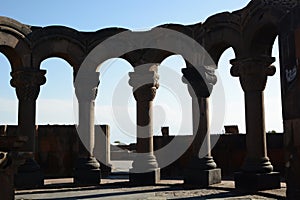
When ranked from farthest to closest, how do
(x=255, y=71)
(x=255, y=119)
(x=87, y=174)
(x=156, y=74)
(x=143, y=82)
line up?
1. (x=156, y=74)
2. (x=143, y=82)
3. (x=87, y=174)
4. (x=255, y=119)
5. (x=255, y=71)

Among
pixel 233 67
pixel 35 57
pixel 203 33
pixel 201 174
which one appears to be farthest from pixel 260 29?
pixel 35 57

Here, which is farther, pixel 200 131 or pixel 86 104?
pixel 86 104

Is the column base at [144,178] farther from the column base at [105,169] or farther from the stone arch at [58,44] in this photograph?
the stone arch at [58,44]

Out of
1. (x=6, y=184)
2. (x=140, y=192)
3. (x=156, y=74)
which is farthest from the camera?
(x=156, y=74)

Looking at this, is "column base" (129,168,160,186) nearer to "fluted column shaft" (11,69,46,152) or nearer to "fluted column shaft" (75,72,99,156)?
"fluted column shaft" (75,72,99,156)

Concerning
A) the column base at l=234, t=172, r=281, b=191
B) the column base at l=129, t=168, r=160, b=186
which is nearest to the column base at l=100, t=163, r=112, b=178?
the column base at l=129, t=168, r=160, b=186

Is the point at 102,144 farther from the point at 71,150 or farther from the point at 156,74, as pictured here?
the point at 156,74

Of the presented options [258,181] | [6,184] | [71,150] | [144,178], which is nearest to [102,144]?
[71,150]

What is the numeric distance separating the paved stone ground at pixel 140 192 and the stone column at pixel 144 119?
524 mm

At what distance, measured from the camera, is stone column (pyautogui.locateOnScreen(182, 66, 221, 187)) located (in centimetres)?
1065

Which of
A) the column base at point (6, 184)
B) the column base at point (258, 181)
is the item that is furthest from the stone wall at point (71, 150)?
the column base at point (6, 184)

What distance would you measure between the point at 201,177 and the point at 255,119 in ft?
6.90

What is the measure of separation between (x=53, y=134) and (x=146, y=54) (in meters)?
4.80

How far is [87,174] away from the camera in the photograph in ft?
36.6
